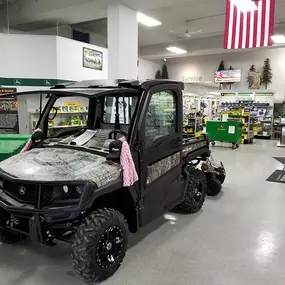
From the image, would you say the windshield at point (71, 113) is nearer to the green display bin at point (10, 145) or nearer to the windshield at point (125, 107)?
the green display bin at point (10, 145)

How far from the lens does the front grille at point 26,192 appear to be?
236 centimetres

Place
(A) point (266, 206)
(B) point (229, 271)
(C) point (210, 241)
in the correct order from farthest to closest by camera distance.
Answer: (A) point (266, 206), (C) point (210, 241), (B) point (229, 271)

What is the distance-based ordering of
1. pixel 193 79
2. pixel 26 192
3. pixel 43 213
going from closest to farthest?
pixel 43 213
pixel 26 192
pixel 193 79

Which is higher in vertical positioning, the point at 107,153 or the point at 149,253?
the point at 107,153

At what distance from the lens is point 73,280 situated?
255 cm

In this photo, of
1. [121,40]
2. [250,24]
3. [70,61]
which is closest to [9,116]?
[70,61]

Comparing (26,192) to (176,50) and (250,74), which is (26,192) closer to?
(176,50)

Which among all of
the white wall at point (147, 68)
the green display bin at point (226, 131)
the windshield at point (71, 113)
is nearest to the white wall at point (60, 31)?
the windshield at point (71, 113)

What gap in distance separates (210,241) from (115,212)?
54.3 inches

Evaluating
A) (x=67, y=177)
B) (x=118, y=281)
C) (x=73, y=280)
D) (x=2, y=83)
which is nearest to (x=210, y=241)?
(x=118, y=281)

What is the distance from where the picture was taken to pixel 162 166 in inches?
124

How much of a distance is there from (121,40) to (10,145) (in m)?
3.49

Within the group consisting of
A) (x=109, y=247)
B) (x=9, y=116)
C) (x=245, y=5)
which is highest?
(x=245, y=5)

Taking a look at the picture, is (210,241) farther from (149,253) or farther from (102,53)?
(102,53)
